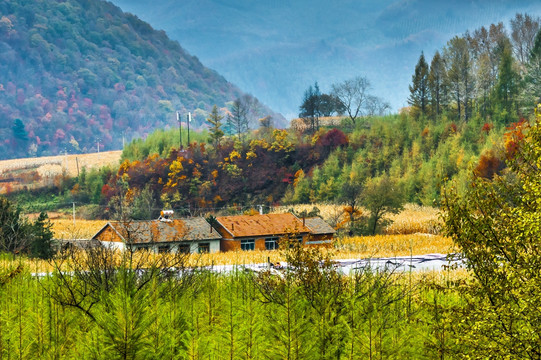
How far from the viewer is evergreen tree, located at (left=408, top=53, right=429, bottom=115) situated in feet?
231

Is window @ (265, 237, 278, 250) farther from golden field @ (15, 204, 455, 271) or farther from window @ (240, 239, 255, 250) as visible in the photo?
golden field @ (15, 204, 455, 271)

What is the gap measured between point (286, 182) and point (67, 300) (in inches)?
2334

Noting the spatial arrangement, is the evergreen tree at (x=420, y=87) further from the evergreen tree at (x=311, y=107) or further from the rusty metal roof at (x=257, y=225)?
the rusty metal roof at (x=257, y=225)

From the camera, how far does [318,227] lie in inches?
1709

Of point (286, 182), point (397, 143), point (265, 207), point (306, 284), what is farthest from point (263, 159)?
point (306, 284)

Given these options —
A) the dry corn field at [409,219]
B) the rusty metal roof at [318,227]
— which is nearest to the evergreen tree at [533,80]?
the dry corn field at [409,219]

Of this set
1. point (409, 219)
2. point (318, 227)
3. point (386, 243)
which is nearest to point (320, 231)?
point (318, 227)

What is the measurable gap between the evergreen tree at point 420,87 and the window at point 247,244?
3671 cm

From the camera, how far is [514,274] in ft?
23.1

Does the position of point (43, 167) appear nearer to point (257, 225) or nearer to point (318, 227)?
point (257, 225)

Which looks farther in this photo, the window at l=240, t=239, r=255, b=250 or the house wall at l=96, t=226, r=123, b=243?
the window at l=240, t=239, r=255, b=250

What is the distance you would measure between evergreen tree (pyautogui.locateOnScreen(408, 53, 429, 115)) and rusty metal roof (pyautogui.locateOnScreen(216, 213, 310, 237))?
110 feet

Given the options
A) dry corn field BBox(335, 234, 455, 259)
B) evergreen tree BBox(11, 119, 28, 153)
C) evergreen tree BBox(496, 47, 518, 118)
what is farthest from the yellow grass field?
dry corn field BBox(335, 234, 455, 259)

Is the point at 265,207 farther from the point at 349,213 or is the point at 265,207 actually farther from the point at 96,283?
the point at 96,283
